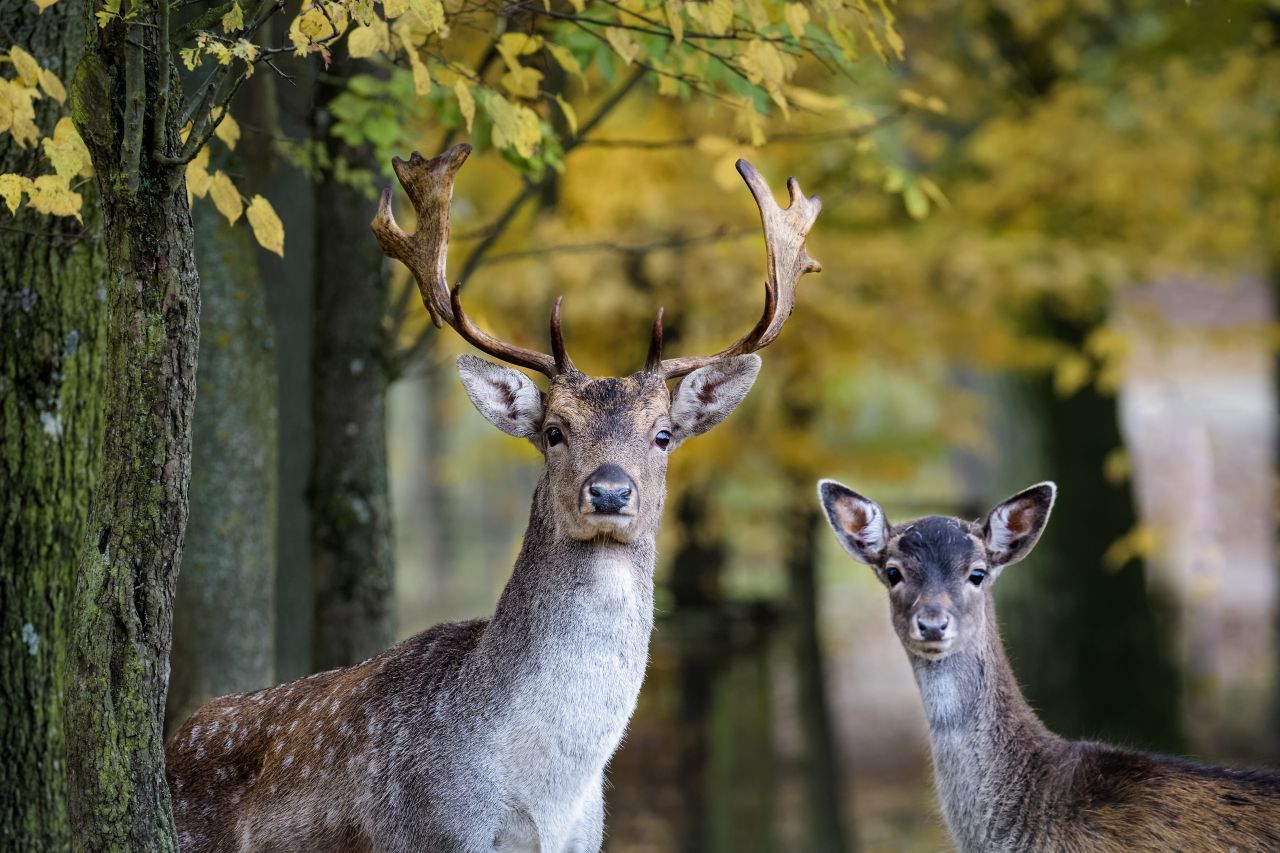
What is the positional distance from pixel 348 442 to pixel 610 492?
2.51 meters

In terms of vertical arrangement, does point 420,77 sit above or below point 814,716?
above

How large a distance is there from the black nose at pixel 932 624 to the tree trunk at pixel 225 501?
2616mm

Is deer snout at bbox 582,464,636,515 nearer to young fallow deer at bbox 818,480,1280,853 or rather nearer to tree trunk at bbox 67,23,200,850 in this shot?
tree trunk at bbox 67,23,200,850

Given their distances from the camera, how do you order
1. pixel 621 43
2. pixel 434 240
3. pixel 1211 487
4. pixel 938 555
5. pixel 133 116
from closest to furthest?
pixel 133 116
pixel 434 240
pixel 621 43
pixel 938 555
pixel 1211 487

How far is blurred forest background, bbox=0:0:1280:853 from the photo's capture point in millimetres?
6223

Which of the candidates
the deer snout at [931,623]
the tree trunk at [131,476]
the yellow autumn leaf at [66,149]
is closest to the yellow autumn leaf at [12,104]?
the yellow autumn leaf at [66,149]

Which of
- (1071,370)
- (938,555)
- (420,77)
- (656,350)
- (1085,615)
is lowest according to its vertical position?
(1085,615)

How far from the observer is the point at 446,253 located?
199 inches

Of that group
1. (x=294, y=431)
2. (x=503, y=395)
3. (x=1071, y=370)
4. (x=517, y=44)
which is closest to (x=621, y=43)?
(x=517, y=44)

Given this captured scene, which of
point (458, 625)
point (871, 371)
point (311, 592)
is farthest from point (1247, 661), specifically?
point (458, 625)

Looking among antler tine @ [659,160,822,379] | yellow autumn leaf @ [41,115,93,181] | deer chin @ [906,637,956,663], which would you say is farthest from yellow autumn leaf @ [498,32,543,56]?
deer chin @ [906,637,956,663]

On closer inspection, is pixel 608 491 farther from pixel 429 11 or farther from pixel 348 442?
pixel 348 442

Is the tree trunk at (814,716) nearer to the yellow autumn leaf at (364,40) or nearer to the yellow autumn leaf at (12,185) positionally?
the yellow autumn leaf at (364,40)

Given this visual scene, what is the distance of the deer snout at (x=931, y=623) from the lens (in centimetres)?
532
